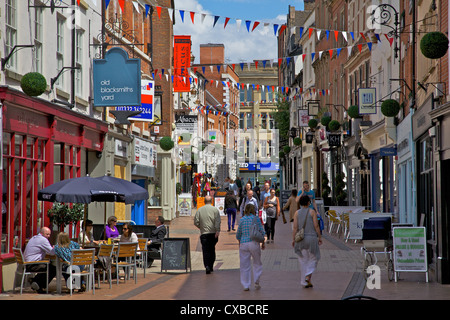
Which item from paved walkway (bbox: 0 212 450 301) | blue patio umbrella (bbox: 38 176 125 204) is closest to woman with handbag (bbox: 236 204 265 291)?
paved walkway (bbox: 0 212 450 301)

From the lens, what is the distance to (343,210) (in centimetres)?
2809

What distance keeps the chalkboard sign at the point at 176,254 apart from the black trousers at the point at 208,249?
0.44 meters

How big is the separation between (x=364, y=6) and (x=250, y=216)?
17879 millimetres

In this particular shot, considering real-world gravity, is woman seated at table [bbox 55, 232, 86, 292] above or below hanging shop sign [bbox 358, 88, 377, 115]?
below

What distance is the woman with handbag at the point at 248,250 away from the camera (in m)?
13.6

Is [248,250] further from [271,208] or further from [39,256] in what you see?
[271,208]

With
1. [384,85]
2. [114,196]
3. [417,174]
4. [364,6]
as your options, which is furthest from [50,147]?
[364,6]

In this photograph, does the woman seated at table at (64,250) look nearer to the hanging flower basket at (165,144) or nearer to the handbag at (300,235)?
Result: the handbag at (300,235)

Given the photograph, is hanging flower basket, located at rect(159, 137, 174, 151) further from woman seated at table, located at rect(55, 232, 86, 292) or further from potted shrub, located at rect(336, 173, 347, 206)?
woman seated at table, located at rect(55, 232, 86, 292)

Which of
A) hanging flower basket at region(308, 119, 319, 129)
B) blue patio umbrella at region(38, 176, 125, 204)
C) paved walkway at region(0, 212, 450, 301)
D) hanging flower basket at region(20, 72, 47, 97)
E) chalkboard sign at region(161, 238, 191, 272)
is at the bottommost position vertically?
paved walkway at region(0, 212, 450, 301)

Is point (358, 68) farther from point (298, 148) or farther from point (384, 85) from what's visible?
point (298, 148)

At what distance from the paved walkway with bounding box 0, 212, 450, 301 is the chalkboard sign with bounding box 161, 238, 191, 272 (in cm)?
22

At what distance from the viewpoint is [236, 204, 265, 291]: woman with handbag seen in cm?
1365
